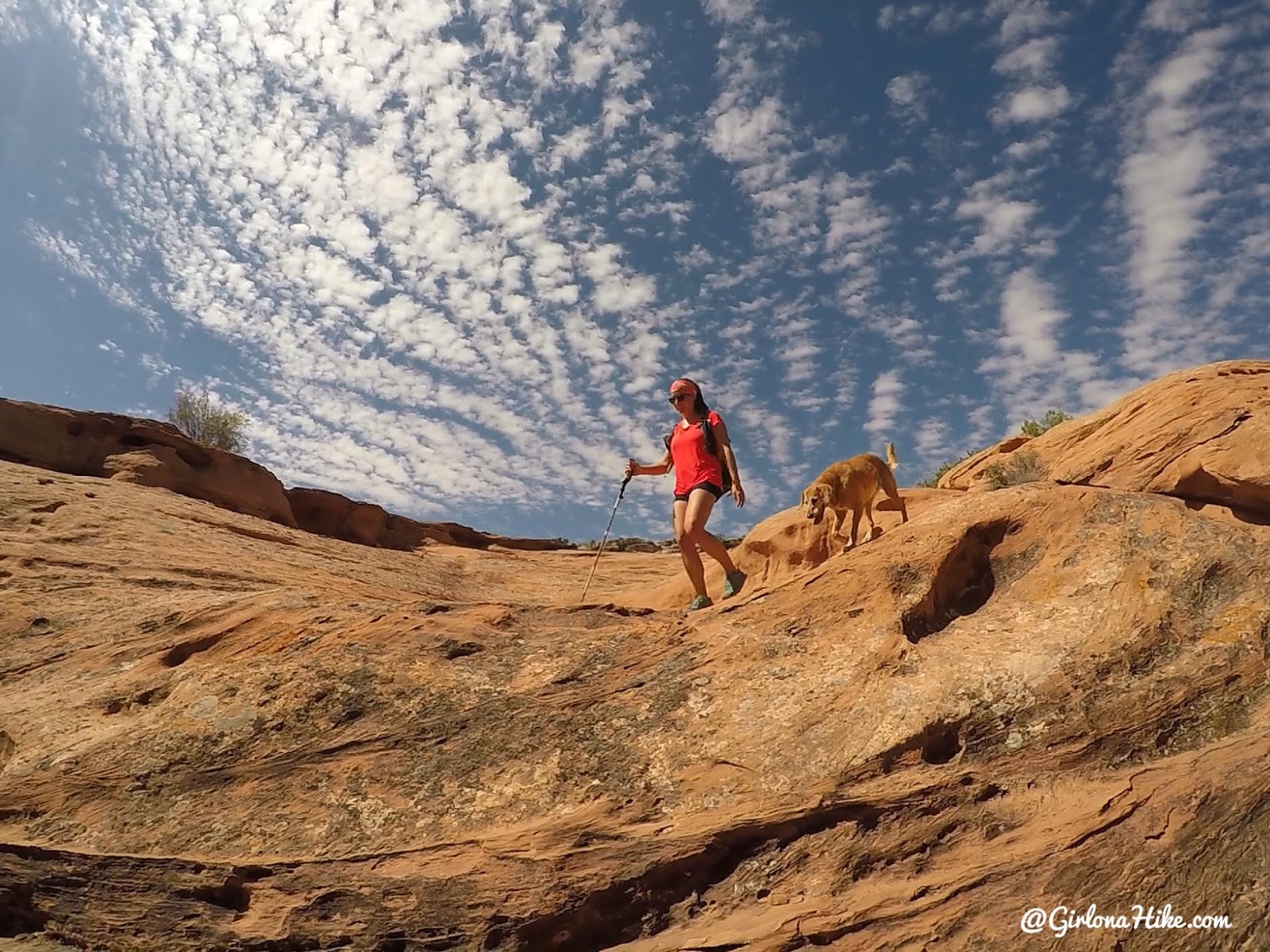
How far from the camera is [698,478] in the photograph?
7.68 metres

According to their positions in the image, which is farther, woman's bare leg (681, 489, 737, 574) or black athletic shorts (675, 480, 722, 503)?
black athletic shorts (675, 480, 722, 503)

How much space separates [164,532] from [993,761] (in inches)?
396

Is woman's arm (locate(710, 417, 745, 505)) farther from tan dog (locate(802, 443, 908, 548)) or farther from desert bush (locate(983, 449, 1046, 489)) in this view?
desert bush (locate(983, 449, 1046, 489))

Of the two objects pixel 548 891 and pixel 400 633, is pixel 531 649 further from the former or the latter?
pixel 548 891

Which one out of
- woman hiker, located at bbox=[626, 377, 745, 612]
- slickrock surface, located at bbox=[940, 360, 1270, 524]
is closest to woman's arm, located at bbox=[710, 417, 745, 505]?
woman hiker, located at bbox=[626, 377, 745, 612]

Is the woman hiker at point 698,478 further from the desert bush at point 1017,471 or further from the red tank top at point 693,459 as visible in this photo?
the desert bush at point 1017,471

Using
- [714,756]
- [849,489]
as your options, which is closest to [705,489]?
[849,489]

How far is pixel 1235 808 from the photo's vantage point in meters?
3.97

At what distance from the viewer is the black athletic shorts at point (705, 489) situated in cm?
762

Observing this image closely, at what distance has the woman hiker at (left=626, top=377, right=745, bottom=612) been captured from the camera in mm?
7527

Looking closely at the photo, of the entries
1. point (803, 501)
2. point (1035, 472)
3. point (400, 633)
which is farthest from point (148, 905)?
point (1035, 472)

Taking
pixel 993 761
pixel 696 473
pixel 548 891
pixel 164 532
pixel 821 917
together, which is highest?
pixel 164 532

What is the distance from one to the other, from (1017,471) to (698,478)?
5.32 meters

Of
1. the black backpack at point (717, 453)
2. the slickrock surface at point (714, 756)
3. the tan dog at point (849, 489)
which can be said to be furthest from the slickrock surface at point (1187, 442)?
the black backpack at point (717, 453)
